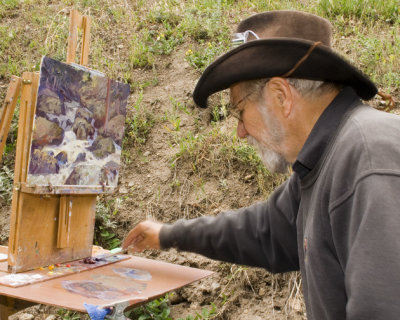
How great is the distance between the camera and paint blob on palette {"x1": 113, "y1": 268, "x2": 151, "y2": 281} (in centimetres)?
203

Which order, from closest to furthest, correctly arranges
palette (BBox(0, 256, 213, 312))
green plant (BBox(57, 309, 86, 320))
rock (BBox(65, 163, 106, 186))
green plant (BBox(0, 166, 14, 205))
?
palette (BBox(0, 256, 213, 312)) → rock (BBox(65, 163, 106, 186)) → green plant (BBox(57, 309, 86, 320)) → green plant (BBox(0, 166, 14, 205))

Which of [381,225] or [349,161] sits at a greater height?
[349,161]

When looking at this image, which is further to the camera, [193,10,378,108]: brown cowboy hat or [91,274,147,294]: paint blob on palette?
[91,274,147,294]: paint blob on palette

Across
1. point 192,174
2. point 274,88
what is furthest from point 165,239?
point 192,174

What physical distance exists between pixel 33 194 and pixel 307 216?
1.21 meters

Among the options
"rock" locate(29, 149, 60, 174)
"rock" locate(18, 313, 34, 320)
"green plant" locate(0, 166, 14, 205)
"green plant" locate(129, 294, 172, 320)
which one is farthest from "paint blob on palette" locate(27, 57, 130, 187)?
"green plant" locate(0, 166, 14, 205)

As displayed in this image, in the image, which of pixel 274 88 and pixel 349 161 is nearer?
pixel 349 161

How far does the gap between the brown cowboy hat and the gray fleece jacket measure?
0.09m

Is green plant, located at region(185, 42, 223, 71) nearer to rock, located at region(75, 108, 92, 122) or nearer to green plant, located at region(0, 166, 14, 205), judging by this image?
green plant, located at region(0, 166, 14, 205)

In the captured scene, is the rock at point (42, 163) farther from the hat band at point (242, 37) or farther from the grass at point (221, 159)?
the grass at point (221, 159)

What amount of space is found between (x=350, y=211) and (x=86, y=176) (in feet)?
4.84

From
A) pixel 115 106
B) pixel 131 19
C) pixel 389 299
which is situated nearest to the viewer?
pixel 389 299

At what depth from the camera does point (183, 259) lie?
3.02m

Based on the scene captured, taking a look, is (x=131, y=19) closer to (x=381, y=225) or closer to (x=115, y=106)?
(x=115, y=106)
